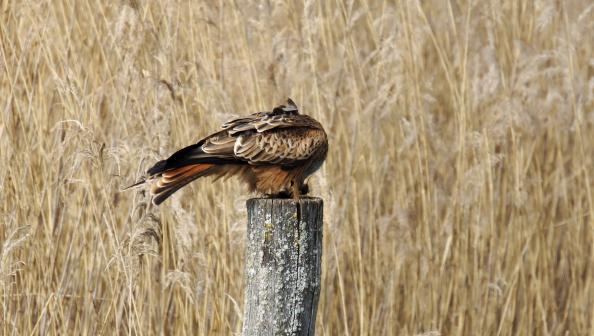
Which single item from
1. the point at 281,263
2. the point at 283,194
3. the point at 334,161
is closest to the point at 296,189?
the point at 283,194

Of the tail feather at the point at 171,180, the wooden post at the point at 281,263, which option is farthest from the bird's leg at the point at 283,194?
the wooden post at the point at 281,263

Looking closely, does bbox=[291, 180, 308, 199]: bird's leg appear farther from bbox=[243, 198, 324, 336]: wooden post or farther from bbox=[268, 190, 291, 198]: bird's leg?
bbox=[243, 198, 324, 336]: wooden post

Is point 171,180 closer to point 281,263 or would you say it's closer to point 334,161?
point 281,263

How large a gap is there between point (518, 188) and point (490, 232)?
9.8 inches

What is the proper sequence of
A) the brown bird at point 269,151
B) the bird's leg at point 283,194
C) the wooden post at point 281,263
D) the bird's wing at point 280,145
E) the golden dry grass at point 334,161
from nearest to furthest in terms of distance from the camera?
the wooden post at point 281,263 → the brown bird at point 269,151 → the bird's wing at point 280,145 → the bird's leg at point 283,194 → the golden dry grass at point 334,161

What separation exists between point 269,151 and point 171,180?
44 cm

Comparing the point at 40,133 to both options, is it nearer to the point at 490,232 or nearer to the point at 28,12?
the point at 28,12

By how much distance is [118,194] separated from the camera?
13.4ft

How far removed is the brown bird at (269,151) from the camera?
129 inches

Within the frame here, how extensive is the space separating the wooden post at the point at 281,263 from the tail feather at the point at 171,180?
35 cm

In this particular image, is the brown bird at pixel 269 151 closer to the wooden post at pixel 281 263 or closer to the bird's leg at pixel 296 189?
the bird's leg at pixel 296 189

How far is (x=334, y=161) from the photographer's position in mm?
4559

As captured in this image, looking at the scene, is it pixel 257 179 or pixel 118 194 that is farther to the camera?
pixel 118 194

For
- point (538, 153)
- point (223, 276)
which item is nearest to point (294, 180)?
point (223, 276)
